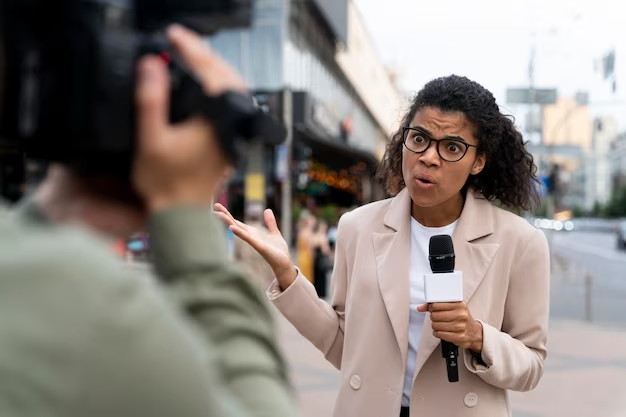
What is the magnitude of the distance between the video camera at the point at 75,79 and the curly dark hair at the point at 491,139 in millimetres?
1615

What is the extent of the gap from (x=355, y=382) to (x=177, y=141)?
164cm

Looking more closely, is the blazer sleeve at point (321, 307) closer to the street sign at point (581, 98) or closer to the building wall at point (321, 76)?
the building wall at point (321, 76)

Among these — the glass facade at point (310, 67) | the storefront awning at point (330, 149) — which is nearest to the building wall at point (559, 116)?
the storefront awning at point (330, 149)

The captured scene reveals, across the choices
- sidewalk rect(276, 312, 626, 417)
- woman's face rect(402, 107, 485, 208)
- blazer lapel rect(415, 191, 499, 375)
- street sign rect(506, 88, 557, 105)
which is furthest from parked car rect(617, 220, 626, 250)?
woman's face rect(402, 107, 485, 208)

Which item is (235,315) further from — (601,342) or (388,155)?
(601,342)

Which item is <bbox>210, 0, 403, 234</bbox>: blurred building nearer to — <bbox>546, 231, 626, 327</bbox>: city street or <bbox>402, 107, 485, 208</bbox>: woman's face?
<bbox>546, 231, 626, 327</bbox>: city street

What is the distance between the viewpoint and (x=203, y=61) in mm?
738

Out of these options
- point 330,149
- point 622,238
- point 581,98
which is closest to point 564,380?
point 581,98

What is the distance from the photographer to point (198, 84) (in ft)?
2.37

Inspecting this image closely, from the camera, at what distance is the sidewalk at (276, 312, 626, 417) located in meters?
6.31

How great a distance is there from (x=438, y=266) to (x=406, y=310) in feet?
0.84

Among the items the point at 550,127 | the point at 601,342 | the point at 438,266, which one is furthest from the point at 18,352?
the point at 550,127

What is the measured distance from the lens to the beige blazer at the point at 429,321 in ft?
6.83

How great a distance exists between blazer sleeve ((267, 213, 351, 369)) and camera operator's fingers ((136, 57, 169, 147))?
154 centimetres
